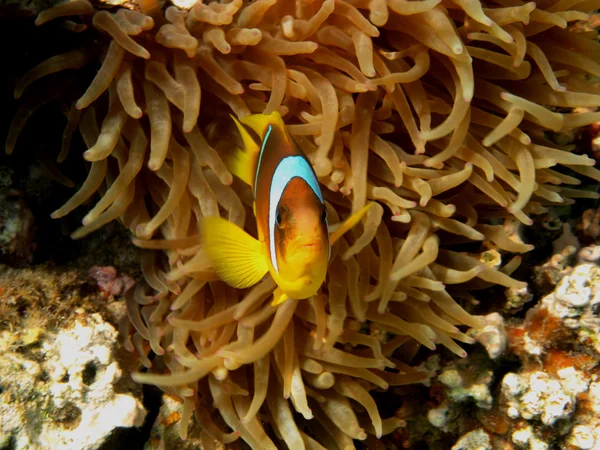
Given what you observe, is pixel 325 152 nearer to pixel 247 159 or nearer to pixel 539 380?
pixel 247 159

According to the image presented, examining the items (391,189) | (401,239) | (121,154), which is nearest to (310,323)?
(401,239)

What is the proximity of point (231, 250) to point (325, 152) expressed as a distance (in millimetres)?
441

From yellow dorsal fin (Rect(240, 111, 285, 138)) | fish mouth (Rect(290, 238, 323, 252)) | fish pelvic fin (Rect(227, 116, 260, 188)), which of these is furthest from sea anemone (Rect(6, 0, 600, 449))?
fish mouth (Rect(290, 238, 323, 252))

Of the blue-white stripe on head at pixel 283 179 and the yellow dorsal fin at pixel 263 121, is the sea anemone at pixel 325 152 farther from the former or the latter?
the blue-white stripe on head at pixel 283 179

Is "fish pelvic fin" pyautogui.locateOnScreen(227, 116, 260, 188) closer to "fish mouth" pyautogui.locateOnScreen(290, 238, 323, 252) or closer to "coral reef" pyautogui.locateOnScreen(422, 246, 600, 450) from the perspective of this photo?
"fish mouth" pyautogui.locateOnScreen(290, 238, 323, 252)

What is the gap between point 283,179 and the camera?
1158 millimetres

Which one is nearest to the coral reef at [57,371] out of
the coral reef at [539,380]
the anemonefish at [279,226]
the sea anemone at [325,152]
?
the sea anemone at [325,152]

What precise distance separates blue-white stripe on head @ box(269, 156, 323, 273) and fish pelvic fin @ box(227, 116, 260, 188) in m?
0.18

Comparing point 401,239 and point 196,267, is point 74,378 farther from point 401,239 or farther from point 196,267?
point 401,239

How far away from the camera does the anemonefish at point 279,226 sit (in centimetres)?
105

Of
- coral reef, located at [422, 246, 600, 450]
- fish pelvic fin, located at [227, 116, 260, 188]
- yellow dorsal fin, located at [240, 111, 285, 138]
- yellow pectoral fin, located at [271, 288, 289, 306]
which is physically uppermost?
yellow dorsal fin, located at [240, 111, 285, 138]

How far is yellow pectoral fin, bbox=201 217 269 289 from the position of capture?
125 centimetres

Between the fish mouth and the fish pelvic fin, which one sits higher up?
the fish mouth

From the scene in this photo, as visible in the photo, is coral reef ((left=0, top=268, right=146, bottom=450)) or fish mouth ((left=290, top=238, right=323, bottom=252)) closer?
fish mouth ((left=290, top=238, right=323, bottom=252))
